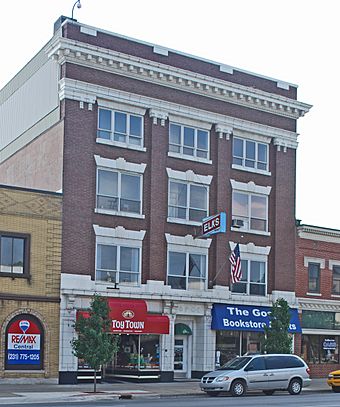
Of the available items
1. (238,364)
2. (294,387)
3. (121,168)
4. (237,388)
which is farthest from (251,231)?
(237,388)

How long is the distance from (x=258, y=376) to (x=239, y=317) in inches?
355

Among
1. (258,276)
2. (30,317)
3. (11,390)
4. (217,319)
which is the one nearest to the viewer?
(11,390)

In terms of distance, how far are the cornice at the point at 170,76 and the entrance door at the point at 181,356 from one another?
12572 millimetres

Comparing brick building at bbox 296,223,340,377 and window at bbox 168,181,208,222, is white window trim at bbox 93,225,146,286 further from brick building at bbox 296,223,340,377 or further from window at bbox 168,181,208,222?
brick building at bbox 296,223,340,377

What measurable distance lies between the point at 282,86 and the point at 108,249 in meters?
14.6

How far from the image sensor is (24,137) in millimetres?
41094

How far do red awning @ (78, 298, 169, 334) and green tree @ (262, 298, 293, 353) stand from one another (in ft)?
15.9

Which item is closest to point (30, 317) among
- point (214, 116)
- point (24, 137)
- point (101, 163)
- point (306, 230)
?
point (101, 163)

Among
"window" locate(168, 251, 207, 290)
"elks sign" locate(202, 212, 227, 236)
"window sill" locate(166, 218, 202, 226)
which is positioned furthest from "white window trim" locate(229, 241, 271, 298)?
"elks sign" locate(202, 212, 227, 236)

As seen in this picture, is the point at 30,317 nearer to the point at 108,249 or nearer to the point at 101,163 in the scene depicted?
the point at 108,249

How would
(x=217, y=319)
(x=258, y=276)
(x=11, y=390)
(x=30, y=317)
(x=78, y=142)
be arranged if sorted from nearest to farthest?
(x=11, y=390) → (x=30, y=317) → (x=78, y=142) → (x=217, y=319) → (x=258, y=276)

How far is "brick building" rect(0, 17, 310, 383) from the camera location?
35781 mm

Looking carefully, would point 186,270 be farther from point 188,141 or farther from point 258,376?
point 258,376

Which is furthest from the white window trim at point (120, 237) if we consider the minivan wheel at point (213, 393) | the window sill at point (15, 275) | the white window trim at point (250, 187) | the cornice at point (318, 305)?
the cornice at point (318, 305)
